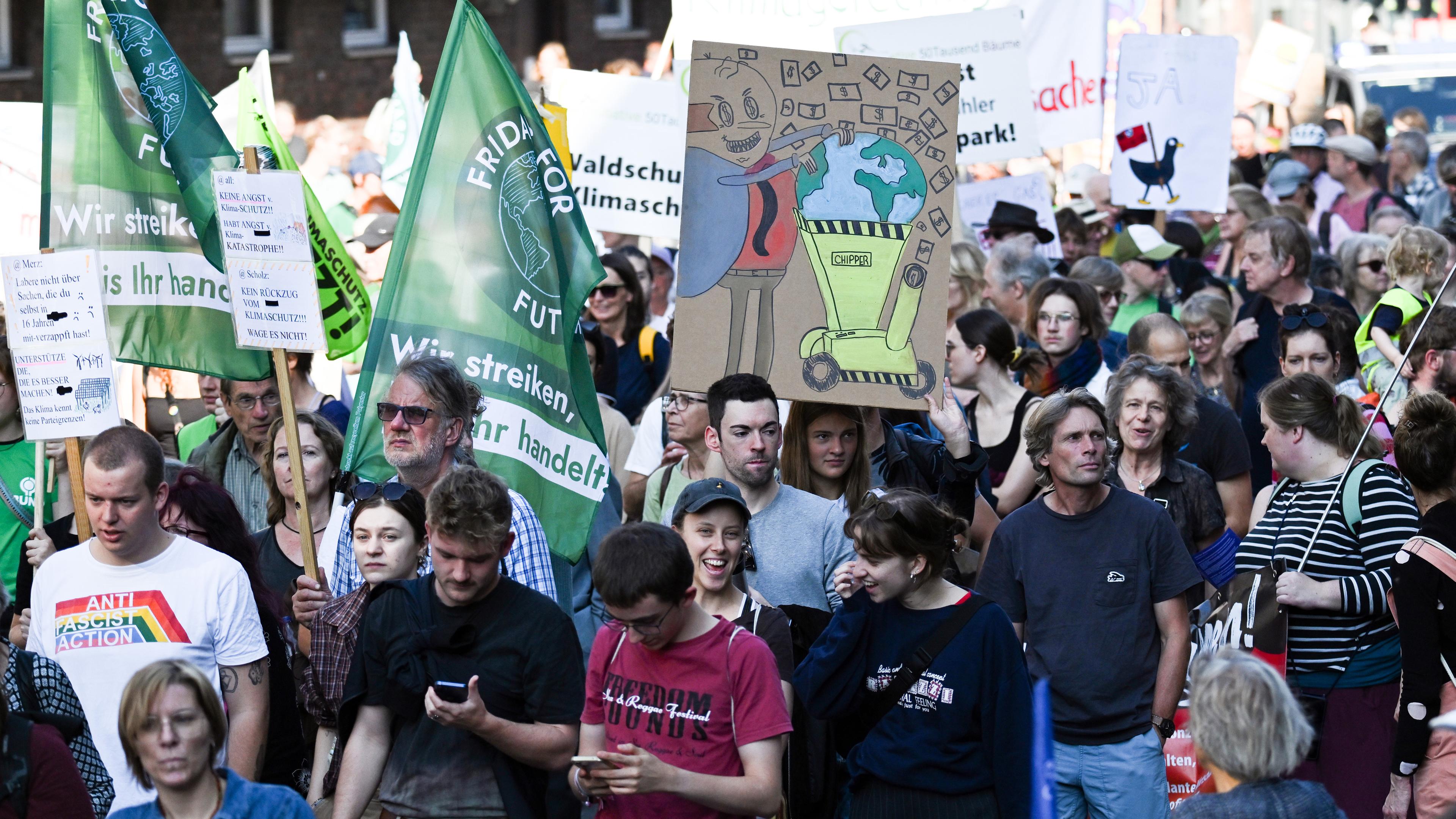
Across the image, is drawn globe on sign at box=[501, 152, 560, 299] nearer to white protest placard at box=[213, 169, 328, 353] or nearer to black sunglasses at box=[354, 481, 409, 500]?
white protest placard at box=[213, 169, 328, 353]

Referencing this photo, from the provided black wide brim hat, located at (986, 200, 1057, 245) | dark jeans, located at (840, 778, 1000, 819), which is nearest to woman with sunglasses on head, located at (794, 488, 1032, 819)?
dark jeans, located at (840, 778, 1000, 819)

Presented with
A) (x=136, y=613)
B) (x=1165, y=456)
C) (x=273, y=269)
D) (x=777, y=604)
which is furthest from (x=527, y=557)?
(x=1165, y=456)

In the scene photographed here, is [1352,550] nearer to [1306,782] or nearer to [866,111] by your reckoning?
[1306,782]

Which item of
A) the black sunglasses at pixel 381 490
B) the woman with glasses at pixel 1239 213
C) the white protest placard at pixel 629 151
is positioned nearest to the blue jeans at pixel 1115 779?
the black sunglasses at pixel 381 490

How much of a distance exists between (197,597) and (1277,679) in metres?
2.90

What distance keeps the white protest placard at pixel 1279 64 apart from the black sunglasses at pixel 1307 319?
927cm

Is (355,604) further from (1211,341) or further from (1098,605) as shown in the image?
(1211,341)

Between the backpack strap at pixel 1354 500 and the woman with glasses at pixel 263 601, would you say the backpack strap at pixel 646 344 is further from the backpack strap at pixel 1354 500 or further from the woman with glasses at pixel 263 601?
the backpack strap at pixel 1354 500

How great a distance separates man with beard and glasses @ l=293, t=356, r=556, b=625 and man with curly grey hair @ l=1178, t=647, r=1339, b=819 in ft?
6.94

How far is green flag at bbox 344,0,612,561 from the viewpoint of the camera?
5.84m

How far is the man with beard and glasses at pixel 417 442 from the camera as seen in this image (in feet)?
17.0

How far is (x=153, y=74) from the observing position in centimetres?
637

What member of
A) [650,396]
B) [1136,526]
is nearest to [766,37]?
[650,396]

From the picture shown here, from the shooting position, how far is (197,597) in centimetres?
478
